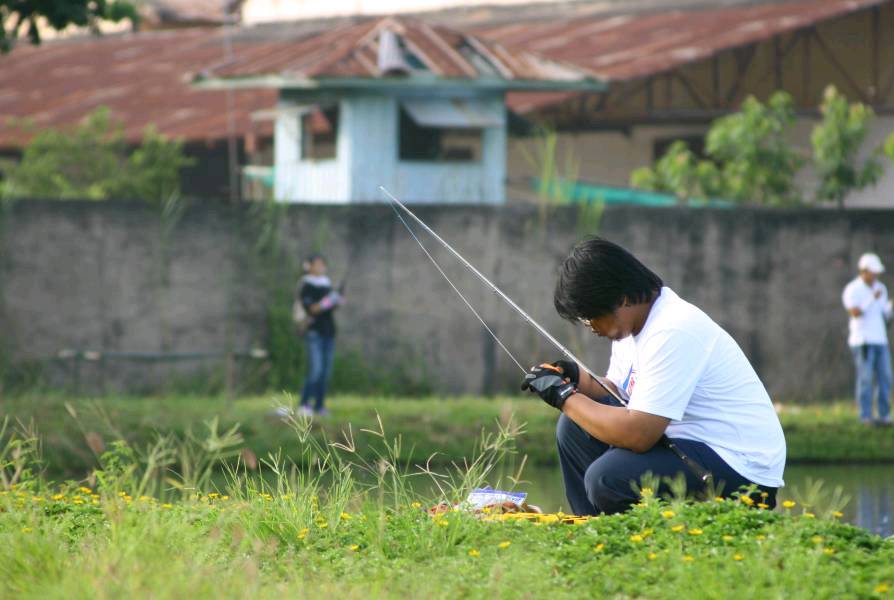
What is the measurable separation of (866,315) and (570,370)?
8.39 metres

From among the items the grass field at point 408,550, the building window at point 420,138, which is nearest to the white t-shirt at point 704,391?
the grass field at point 408,550

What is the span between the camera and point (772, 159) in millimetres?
18719

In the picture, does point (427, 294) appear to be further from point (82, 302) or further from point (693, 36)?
point (693, 36)

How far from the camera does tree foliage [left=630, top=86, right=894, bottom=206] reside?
18.5 meters

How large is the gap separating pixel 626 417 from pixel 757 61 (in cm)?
1771

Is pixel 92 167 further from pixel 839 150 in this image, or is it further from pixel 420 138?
pixel 839 150

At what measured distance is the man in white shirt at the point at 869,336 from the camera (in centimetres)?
1395

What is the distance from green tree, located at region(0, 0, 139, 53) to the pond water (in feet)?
16.5

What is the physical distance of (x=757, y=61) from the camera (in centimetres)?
2270

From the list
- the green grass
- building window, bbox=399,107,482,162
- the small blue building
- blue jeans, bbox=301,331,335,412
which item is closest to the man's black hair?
the green grass

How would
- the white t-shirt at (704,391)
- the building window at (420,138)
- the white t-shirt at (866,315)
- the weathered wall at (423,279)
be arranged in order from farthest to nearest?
1. the building window at (420,138)
2. the weathered wall at (423,279)
3. the white t-shirt at (866,315)
4. the white t-shirt at (704,391)

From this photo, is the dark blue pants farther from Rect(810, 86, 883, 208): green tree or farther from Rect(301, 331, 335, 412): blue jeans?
Rect(810, 86, 883, 208): green tree

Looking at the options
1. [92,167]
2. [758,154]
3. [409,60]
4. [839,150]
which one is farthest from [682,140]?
[92,167]

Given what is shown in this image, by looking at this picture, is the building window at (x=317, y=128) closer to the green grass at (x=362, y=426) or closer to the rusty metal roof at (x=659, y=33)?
the rusty metal roof at (x=659, y=33)
